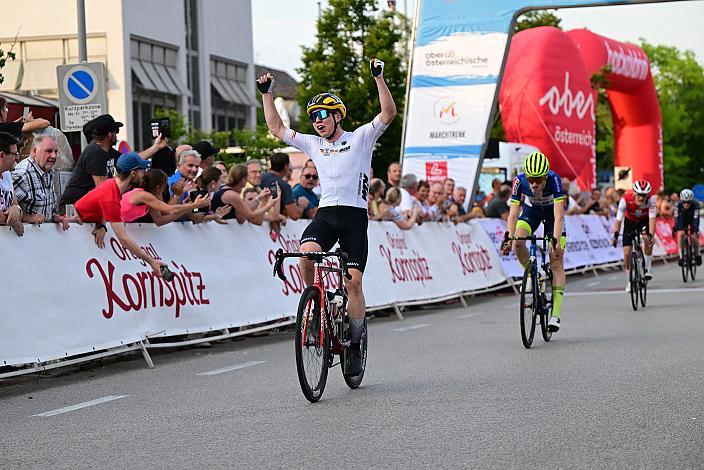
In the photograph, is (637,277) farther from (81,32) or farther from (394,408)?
(394,408)

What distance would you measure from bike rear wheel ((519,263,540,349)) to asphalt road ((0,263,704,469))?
0.48 feet

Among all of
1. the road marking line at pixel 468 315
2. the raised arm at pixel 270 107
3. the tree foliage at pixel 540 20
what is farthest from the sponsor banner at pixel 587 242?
the tree foliage at pixel 540 20

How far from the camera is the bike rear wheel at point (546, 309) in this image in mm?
12688

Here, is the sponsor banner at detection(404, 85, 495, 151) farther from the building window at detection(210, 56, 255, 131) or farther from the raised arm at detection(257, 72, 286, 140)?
the building window at detection(210, 56, 255, 131)

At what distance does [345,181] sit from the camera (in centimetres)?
924

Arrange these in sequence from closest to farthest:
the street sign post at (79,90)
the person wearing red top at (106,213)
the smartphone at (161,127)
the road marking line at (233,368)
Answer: the road marking line at (233,368) < the person wearing red top at (106,213) < the smartphone at (161,127) < the street sign post at (79,90)

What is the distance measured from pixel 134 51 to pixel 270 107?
35.5 m

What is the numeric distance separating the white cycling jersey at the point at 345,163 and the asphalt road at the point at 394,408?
1388 millimetres

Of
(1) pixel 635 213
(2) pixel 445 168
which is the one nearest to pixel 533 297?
(1) pixel 635 213

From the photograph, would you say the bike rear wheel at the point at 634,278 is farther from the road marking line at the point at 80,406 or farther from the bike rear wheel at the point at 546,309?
the road marking line at the point at 80,406

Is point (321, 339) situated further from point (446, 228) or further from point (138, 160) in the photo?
point (446, 228)

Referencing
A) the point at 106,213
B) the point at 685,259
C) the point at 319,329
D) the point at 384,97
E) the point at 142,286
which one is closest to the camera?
the point at 319,329

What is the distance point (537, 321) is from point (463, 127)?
1484 cm

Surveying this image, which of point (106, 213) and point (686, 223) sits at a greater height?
point (106, 213)
